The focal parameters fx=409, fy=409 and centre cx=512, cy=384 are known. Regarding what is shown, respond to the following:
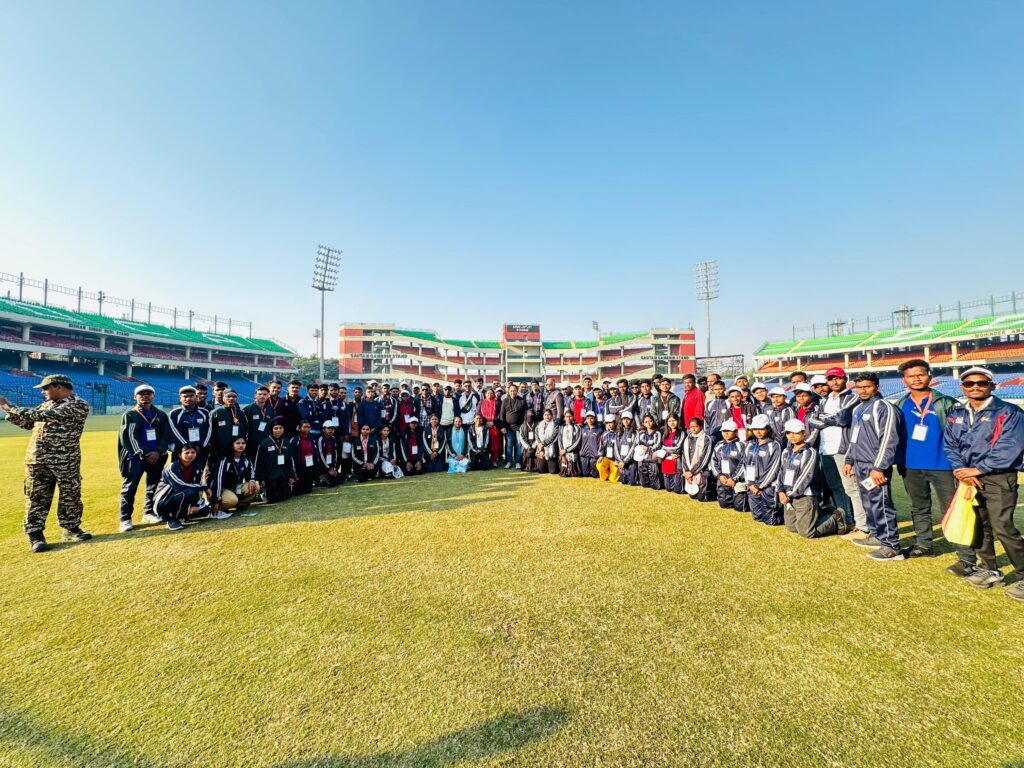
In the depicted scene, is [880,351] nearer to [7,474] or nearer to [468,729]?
[468,729]

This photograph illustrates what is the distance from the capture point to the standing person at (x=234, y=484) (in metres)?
5.95

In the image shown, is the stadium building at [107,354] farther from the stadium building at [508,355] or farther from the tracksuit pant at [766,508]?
the tracksuit pant at [766,508]

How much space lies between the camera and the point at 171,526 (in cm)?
524

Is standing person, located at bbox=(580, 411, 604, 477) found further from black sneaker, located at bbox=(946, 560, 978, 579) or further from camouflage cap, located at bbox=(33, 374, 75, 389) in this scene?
camouflage cap, located at bbox=(33, 374, 75, 389)

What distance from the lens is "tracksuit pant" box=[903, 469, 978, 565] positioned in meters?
4.02

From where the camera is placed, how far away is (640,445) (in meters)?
7.48

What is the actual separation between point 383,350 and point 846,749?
201ft

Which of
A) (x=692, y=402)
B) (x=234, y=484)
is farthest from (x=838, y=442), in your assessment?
(x=234, y=484)

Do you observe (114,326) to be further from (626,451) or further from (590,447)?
(626,451)

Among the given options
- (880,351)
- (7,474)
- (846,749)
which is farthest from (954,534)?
(880,351)

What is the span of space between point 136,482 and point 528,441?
667 centimetres

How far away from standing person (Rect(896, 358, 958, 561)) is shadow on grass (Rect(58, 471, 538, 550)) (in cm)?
491

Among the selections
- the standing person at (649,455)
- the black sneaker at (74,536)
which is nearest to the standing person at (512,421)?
the standing person at (649,455)

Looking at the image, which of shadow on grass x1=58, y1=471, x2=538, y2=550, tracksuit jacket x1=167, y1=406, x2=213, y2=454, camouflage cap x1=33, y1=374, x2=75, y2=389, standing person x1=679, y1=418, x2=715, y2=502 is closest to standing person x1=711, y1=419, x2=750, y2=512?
standing person x1=679, y1=418, x2=715, y2=502
